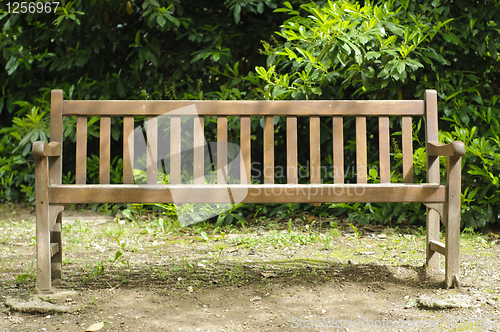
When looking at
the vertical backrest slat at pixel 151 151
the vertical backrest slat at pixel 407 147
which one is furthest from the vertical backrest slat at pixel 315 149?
the vertical backrest slat at pixel 151 151

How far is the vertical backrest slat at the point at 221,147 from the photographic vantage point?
2695 millimetres

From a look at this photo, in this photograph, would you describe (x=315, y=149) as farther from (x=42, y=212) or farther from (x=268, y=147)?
(x=42, y=212)

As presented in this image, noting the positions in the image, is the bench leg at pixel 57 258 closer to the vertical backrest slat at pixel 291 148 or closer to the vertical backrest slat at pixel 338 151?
the vertical backrest slat at pixel 291 148

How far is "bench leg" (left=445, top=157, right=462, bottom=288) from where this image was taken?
2.48 meters

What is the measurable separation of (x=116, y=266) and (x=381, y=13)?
2598mm

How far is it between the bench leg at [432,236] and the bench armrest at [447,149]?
0.39 meters

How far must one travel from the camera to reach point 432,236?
2807mm

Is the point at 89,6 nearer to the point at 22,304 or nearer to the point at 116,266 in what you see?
the point at 116,266

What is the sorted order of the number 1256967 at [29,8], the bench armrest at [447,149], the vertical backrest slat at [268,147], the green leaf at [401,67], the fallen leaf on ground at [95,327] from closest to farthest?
1. the fallen leaf on ground at [95,327]
2. the bench armrest at [447,149]
3. the vertical backrest slat at [268,147]
4. the green leaf at [401,67]
5. the number 1256967 at [29,8]

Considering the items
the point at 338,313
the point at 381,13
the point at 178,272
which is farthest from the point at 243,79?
the point at 338,313

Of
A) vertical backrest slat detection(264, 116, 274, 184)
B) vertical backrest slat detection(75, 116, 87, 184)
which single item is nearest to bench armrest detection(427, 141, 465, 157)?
vertical backrest slat detection(264, 116, 274, 184)

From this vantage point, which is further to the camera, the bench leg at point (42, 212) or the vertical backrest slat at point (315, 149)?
the vertical backrest slat at point (315, 149)

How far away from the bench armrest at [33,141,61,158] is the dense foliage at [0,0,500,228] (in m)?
1.73

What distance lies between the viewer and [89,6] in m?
4.28
